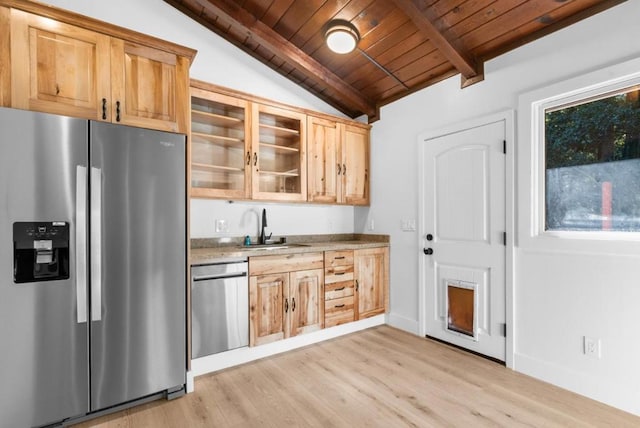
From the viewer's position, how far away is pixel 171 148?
2.20 meters

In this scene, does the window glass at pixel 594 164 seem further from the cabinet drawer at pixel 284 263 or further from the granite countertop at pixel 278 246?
the cabinet drawer at pixel 284 263

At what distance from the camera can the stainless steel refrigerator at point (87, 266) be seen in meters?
1.74

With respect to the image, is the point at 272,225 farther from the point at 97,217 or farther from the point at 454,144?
the point at 454,144

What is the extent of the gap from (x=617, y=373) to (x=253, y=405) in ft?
7.84

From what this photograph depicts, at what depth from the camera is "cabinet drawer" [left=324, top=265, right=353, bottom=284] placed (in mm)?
3230

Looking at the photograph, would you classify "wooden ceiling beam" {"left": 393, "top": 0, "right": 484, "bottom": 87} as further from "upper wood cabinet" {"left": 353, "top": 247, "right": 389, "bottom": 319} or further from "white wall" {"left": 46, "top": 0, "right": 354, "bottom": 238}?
"upper wood cabinet" {"left": 353, "top": 247, "right": 389, "bottom": 319}

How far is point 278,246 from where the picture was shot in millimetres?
3422

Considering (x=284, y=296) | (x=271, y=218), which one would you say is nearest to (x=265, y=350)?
(x=284, y=296)

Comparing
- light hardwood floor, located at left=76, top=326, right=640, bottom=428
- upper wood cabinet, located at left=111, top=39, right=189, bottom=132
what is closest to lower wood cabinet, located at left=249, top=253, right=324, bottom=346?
light hardwood floor, located at left=76, top=326, right=640, bottom=428

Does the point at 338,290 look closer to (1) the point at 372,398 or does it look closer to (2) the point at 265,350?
(2) the point at 265,350

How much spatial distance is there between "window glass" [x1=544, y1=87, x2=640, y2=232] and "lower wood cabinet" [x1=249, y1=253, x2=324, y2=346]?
2.04 m

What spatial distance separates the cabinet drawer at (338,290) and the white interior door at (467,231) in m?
0.79

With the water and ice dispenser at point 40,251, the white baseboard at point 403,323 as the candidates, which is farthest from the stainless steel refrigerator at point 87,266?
the white baseboard at point 403,323

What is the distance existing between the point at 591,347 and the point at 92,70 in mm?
3771
